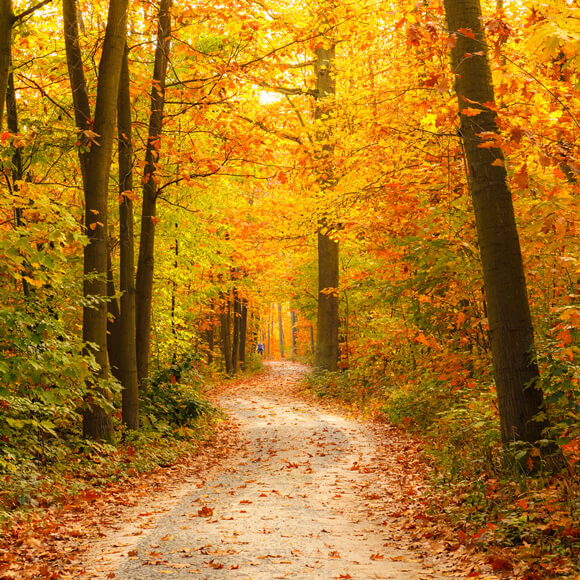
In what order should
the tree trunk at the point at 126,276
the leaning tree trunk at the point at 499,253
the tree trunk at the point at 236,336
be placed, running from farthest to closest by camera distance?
the tree trunk at the point at 236,336
the tree trunk at the point at 126,276
the leaning tree trunk at the point at 499,253

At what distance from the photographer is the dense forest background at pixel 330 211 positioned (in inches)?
250

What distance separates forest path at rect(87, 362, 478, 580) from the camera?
5.25m

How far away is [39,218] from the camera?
28.6ft

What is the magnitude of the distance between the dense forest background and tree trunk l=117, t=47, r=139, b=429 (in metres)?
0.04

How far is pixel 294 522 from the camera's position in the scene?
678 cm

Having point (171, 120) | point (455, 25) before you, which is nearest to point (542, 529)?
point (455, 25)

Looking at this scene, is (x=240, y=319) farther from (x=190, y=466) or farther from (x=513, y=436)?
(x=513, y=436)

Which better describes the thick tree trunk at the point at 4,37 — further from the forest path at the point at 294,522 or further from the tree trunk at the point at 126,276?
the forest path at the point at 294,522

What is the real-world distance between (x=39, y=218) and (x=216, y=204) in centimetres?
981

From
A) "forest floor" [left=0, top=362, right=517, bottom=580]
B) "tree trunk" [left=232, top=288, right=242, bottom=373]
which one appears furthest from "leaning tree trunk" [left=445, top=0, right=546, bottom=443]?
"tree trunk" [left=232, top=288, right=242, bottom=373]

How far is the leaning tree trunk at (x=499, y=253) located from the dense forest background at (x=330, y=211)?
0.03 metres

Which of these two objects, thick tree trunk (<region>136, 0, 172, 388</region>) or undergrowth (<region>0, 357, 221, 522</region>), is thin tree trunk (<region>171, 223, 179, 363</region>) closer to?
undergrowth (<region>0, 357, 221, 522</region>)

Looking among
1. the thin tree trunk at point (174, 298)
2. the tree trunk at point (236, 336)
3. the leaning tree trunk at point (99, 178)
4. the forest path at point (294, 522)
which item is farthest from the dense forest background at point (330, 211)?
the tree trunk at point (236, 336)

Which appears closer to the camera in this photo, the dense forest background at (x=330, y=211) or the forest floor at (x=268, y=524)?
the forest floor at (x=268, y=524)
